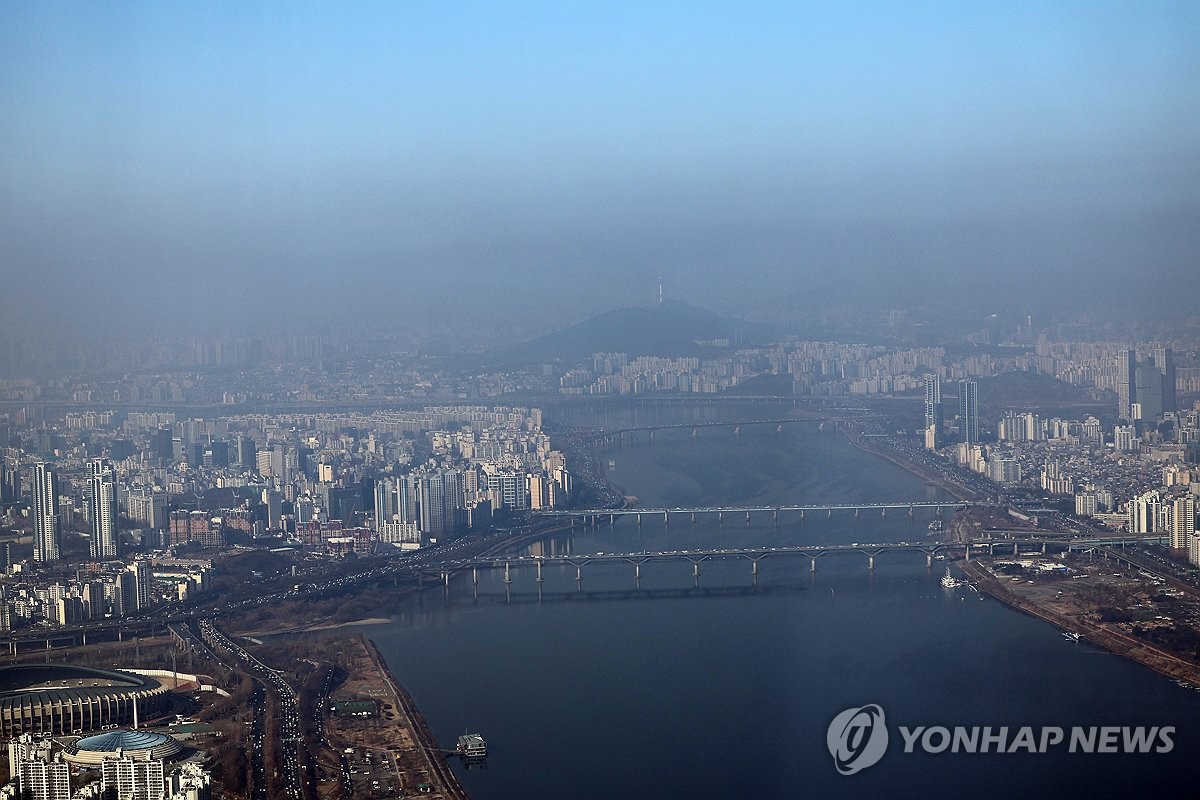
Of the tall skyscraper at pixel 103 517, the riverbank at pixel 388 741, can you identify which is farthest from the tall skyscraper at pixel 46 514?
the riverbank at pixel 388 741

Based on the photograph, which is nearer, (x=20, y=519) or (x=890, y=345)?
(x=20, y=519)

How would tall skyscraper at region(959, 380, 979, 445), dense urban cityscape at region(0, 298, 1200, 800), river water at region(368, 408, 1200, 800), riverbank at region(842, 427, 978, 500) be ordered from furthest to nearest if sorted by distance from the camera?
tall skyscraper at region(959, 380, 979, 445)
riverbank at region(842, 427, 978, 500)
dense urban cityscape at region(0, 298, 1200, 800)
river water at region(368, 408, 1200, 800)

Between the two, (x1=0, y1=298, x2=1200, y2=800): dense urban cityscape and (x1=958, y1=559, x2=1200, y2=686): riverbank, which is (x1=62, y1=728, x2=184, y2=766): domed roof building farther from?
(x1=958, y1=559, x2=1200, y2=686): riverbank

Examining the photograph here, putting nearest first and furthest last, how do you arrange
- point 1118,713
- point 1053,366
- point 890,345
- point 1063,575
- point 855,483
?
point 1118,713, point 1063,575, point 855,483, point 1053,366, point 890,345

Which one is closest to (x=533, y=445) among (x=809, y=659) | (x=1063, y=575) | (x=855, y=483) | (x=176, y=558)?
(x=855, y=483)

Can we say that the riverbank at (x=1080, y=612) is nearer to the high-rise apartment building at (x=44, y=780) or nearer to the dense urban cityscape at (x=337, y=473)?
the dense urban cityscape at (x=337, y=473)

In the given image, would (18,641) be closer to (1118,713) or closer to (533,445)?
(1118,713)

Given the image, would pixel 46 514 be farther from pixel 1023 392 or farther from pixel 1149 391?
pixel 1023 392

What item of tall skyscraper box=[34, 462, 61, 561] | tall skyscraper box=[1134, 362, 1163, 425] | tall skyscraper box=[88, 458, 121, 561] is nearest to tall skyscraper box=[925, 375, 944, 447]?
tall skyscraper box=[1134, 362, 1163, 425]
